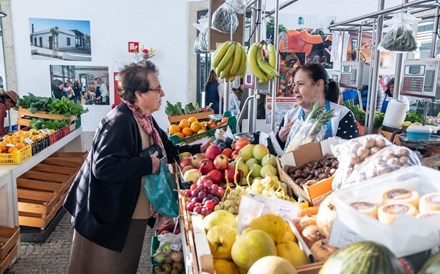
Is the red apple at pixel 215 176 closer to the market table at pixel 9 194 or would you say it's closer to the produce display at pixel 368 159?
the produce display at pixel 368 159

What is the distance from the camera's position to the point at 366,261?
0.71m

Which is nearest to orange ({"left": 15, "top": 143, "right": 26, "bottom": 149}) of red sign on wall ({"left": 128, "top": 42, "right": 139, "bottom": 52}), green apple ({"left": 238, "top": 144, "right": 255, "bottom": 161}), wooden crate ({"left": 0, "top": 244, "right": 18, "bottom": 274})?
wooden crate ({"left": 0, "top": 244, "right": 18, "bottom": 274})

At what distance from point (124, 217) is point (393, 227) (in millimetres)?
1648

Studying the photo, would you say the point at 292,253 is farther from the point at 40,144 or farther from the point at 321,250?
the point at 40,144

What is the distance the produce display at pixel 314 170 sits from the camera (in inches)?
65.8

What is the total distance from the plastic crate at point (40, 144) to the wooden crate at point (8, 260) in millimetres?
893

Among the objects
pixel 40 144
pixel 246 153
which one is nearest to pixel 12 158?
pixel 40 144

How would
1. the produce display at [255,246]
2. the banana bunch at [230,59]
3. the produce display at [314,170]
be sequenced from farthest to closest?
the banana bunch at [230,59] < the produce display at [314,170] < the produce display at [255,246]

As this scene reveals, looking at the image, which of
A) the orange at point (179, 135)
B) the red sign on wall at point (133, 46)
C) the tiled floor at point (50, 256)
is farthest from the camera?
the red sign on wall at point (133, 46)

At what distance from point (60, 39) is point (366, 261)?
7452 millimetres

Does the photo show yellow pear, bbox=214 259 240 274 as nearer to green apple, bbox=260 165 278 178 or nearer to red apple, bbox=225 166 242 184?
green apple, bbox=260 165 278 178

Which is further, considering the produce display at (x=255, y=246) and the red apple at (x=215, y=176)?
the red apple at (x=215, y=176)

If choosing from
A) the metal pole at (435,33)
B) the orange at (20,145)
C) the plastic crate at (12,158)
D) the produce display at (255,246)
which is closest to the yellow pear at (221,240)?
the produce display at (255,246)

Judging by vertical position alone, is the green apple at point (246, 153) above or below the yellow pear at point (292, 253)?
above
